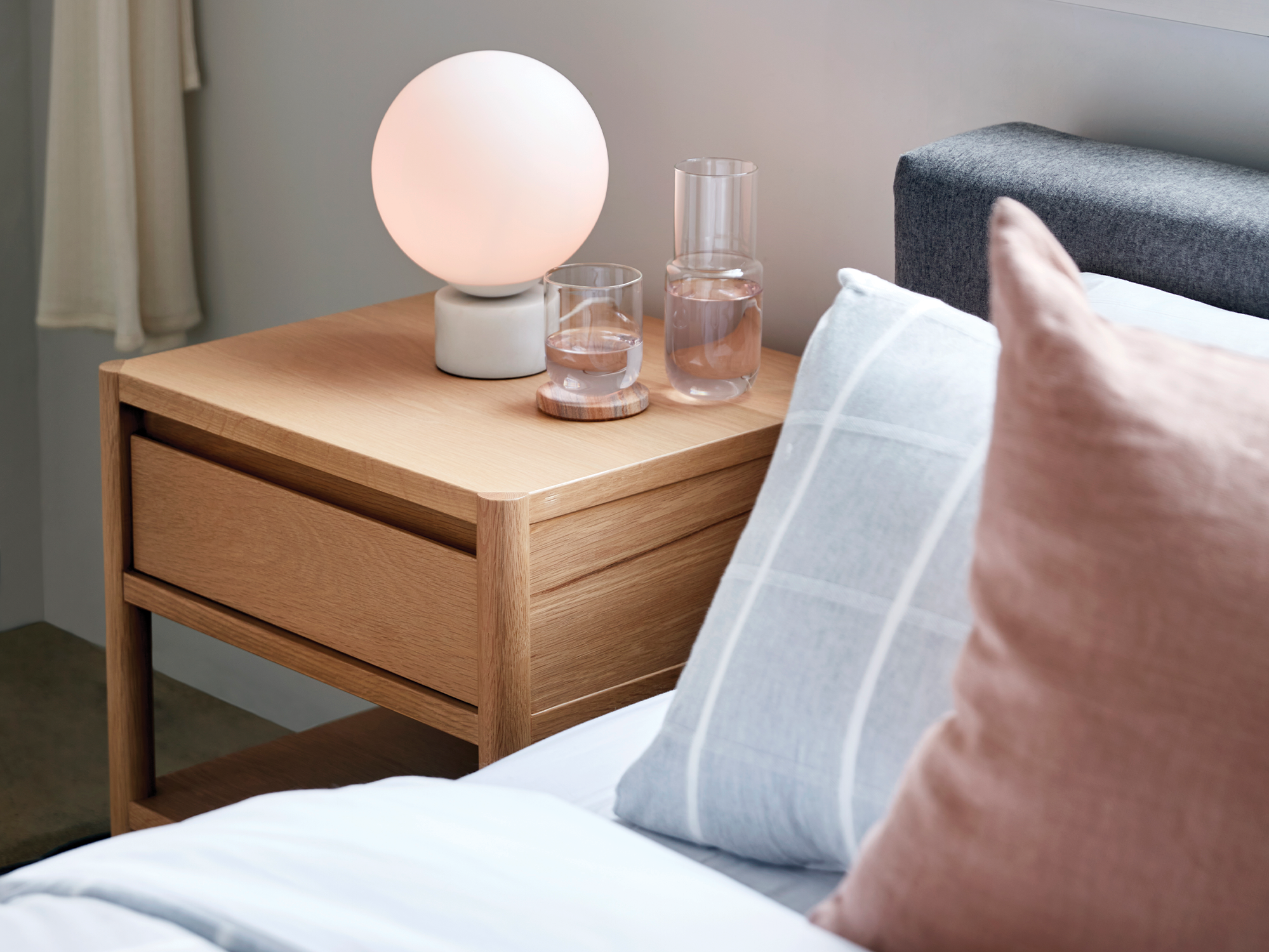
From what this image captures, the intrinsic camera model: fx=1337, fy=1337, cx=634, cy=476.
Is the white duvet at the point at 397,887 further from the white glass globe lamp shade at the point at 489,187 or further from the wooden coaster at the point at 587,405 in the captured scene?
the white glass globe lamp shade at the point at 489,187

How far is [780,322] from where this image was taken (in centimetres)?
147

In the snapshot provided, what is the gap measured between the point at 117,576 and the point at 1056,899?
1063 millimetres

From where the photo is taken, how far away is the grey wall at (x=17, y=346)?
2119mm

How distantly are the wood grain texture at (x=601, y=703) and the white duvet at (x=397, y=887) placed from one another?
33 cm

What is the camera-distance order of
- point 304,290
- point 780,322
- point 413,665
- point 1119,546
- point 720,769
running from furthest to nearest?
point 304,290 < point 780,322 < point 413,665 < point 720,769 < point 1119,546

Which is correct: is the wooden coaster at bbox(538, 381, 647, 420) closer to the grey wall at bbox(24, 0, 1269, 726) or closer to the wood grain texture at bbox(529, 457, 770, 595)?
the wood grain texture at bbox(529, 457, 770, 595)

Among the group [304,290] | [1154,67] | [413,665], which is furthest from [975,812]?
[304,290]

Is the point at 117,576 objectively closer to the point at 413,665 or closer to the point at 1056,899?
the point at 413,665

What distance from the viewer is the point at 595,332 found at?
45.8 inches

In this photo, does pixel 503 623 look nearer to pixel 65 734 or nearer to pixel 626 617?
pixel 626 617

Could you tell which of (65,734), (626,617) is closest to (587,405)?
(626,617)

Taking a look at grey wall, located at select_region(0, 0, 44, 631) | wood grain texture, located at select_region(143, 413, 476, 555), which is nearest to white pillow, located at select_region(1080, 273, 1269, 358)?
wood grain texture, located at select_region(143, 413, 476, 555)

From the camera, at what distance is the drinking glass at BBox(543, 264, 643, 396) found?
1.15 meters

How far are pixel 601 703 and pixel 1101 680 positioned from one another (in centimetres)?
66
